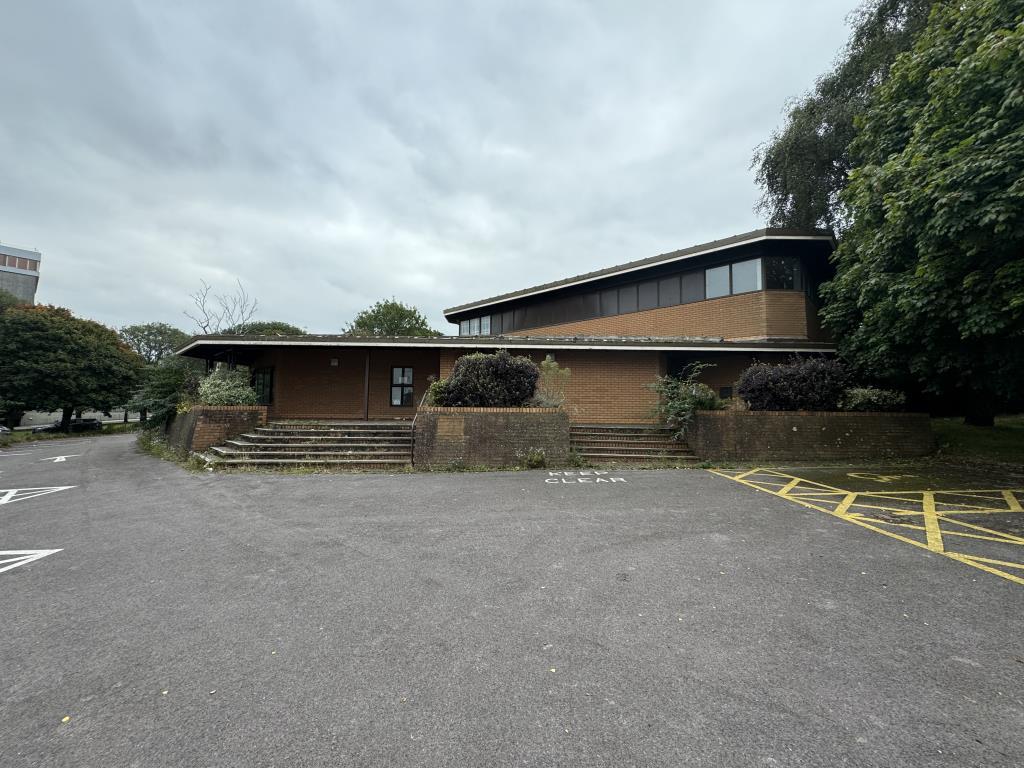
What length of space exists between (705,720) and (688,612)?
3.76ft

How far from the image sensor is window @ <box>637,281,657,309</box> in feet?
54.1

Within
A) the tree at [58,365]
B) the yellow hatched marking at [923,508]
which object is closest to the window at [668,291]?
the yellow hatched marking at [923,508]

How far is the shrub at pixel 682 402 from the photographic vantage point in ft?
36.1

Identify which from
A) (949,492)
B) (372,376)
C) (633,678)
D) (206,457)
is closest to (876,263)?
(949,492)

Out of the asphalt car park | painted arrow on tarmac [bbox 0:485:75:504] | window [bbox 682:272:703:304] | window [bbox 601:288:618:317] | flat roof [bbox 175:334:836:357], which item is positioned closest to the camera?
the asphalt car park

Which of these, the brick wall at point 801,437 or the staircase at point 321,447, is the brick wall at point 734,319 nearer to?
the brick wall at point 801,437

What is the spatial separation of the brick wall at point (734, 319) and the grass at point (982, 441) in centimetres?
439

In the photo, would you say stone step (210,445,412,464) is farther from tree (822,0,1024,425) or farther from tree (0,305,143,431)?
tree (0,305,143,431)

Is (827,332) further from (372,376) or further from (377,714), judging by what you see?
(377,714)

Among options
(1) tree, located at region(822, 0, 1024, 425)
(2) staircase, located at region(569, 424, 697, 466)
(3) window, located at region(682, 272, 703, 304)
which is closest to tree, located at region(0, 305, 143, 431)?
(2) staircase, located at region(569, 424, 697, 466)

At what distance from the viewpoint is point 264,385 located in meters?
16.4

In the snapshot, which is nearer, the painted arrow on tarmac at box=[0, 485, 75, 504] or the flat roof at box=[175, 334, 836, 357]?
the painted arrow on tarmac at box=[0, 485, 75, 504]

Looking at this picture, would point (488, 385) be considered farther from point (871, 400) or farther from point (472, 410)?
point (871, 400)

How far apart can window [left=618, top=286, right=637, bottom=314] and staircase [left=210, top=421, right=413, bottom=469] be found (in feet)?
33.0
